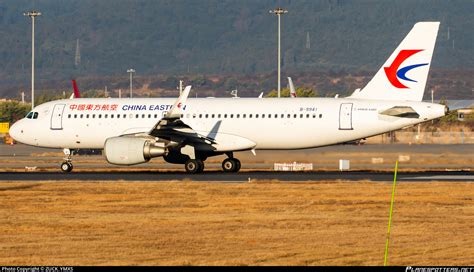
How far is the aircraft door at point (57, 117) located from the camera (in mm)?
48375

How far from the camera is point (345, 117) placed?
44062 millimetres

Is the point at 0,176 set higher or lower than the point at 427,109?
lower

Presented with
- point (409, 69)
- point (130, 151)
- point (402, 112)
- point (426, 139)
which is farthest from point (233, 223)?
point (426, 139)

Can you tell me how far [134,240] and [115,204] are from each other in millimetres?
8024

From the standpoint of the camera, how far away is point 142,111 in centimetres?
4756

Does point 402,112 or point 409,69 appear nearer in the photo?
point 402,112

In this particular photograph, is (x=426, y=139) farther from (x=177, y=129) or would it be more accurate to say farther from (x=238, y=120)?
(x=177, y=129)

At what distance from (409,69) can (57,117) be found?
15.0 m

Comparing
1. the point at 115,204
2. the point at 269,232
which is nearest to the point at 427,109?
the point at 115,204

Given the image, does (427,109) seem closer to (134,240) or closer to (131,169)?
(131,169)

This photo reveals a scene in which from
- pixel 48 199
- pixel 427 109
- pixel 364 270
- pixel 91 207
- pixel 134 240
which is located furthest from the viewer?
pixel 427 109

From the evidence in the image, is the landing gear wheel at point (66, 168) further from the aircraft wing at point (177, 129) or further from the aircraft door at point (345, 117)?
the aircraft door at point (345, 117)

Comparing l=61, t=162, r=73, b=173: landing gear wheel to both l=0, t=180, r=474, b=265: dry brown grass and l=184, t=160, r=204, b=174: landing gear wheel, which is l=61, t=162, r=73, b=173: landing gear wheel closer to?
l=184, t=160, r=204, b=174: landing gear wheel

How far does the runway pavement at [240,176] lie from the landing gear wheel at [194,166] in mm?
321
